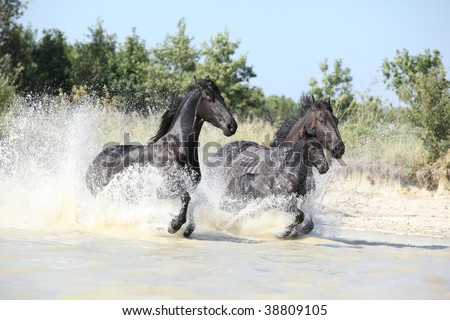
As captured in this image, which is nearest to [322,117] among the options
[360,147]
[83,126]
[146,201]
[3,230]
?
[146,201]

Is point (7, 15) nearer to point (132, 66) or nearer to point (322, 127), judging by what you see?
point (132, 66)

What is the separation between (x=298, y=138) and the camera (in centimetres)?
1131

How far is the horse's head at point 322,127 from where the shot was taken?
1092cm

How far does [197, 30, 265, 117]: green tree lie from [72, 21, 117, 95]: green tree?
12.6 feet

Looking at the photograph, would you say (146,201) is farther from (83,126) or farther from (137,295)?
(137,295)

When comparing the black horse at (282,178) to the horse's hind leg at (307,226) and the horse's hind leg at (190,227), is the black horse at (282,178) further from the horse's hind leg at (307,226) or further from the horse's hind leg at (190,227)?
the horse's hind leg at (190,227)

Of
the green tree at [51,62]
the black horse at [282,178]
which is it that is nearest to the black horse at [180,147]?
the black horse at [282,178]

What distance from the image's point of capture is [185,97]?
10.4 meters

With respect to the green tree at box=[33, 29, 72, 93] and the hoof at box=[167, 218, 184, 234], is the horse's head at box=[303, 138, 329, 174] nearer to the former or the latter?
the hoof at box=[167, 218, 184, 234]

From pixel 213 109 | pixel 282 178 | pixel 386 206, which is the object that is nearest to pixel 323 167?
pixel 282 178

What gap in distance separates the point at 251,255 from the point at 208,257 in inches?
21.5

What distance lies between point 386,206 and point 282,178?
15.6 ft

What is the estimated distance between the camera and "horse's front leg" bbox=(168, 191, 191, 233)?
970 centimetres

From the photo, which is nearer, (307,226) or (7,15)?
(307,226)
